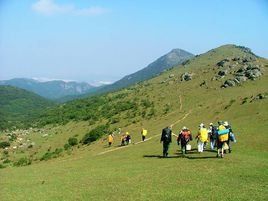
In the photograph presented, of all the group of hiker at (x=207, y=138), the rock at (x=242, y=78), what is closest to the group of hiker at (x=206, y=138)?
the group of hiker at (x=207, y=138)

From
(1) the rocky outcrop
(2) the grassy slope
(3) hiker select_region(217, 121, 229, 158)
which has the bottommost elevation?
(2) the grassy slope

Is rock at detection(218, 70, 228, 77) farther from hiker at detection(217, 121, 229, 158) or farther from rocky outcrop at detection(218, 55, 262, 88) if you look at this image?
hiker at detection(217, 121, 229, 158)

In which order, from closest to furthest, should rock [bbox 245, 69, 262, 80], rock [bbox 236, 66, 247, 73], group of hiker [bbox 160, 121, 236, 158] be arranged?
group of hiker [bbox 160, 121, 236, 158] < rock [bbox 245, 69, 262, 80] < rock [bbox 236, 66, 247, 73]

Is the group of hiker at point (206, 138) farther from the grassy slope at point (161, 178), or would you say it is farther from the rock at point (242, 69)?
the rock at point (242, 69)

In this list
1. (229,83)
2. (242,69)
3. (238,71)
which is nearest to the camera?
(229,83)

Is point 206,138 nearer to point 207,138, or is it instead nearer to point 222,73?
point 207,138

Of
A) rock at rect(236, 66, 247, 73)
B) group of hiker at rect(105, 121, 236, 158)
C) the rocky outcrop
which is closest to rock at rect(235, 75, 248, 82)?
the rocky outcrop

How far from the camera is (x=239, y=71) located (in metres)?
102

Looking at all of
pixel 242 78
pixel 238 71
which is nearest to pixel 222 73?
pixel 238 71

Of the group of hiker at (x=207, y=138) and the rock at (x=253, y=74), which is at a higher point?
the rock at (x=253, y=74)

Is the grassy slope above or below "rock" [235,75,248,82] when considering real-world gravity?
below

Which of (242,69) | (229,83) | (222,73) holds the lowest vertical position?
(229,83)

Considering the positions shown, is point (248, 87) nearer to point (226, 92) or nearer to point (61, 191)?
point (226, 92)

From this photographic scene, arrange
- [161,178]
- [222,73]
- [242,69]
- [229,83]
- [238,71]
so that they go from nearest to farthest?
[161,178], [229,83], [242,69], [238,71], [222,73]
